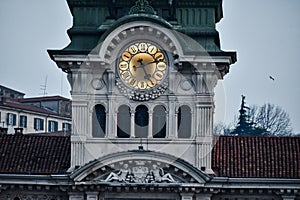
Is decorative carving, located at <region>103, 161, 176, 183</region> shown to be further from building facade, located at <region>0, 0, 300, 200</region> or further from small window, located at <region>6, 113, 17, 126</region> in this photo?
small window, located at <region>6, 113, 17, 126</region>

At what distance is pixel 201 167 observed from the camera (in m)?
37.4

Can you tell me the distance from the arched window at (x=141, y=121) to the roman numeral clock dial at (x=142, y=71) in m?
0.50

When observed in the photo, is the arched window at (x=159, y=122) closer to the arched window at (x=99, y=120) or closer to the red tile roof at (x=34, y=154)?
the arched window at (x=99, y=120)

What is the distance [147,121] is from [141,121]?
260 millimetres

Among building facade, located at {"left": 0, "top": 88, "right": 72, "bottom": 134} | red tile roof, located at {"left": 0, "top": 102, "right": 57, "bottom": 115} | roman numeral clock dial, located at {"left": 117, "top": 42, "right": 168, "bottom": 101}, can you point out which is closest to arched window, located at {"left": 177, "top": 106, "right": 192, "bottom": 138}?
roman numeral clock dial, located at {"left": 117, "top": 42, "right": 168, "bottom": 101}

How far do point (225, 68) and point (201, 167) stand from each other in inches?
168

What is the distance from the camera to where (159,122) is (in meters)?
38.0

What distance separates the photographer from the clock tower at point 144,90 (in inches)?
1463

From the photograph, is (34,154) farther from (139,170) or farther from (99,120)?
(139,170)

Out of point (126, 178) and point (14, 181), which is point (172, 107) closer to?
point (126, 178)

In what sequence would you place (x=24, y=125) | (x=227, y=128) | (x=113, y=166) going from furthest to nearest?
(x=227, y=128) < (x=24, y=125) < (x=113, y=166)

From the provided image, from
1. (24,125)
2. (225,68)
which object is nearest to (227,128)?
(24,125)

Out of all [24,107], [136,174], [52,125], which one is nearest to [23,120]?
[24,107]

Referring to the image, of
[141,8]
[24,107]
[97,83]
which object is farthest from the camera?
[24,107]
